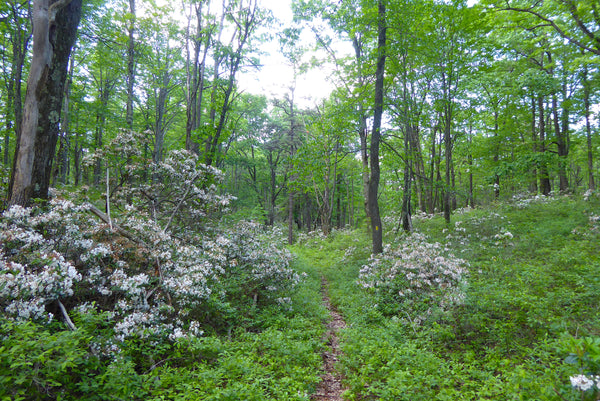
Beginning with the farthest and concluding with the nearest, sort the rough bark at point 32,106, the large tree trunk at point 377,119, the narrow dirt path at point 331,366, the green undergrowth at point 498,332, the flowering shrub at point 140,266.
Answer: the large tree trunk at point 377,119, the rough bark at point 32,106, the narrow dirt path at point 331,366, the flowering shrub at point 140,266, the green undergrowth at point 498,332

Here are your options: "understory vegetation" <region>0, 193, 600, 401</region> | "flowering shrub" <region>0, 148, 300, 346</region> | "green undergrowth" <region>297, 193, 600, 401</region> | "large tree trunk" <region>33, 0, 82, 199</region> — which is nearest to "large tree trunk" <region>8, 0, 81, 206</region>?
"large tree trunk" <region>33, 0, 82, 199</region>

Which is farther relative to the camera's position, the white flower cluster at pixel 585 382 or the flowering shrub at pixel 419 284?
the flowering shrub at pixel 419 284

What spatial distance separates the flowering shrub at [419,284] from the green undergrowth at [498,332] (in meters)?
0.22

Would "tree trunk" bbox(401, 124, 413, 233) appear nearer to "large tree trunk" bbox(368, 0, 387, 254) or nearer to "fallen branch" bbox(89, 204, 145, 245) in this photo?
"large tree trunk" bbox(368, 0, 387, 254)

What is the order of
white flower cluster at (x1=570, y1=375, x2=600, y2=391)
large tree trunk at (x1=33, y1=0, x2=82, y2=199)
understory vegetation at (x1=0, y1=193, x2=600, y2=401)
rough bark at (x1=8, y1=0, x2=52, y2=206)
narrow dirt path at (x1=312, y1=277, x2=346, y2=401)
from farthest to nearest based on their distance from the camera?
large tree trunk at (x1=33, y1=0, x2=82, y2=199) < rough bark at (x1=8, y1=0, x2=52, y2=206) < narrow dirt path at (x1=312, y1=277, x2=346, y2=401) < understory vegetation at (x1=0, y1=193, x2=600, y2=401) < white flower cluster at (x1=570, y1=375, x2=600, y2=391)

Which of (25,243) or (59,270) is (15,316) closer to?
(59,270)

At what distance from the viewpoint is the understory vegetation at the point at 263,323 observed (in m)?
3.35

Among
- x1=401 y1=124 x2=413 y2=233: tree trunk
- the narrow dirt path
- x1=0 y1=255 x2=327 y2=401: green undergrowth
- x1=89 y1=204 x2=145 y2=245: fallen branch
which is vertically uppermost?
x1=401 y1=124 x2=413 y2=233: tree trunk

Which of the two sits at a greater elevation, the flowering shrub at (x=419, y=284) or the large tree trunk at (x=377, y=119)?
the large tree trunk at (x=377, y=119)

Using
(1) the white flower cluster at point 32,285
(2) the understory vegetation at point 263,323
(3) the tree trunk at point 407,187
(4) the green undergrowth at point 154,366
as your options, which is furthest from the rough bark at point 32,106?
(3) the tree trunk at point 407,187

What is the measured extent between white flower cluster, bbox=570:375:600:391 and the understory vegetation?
0.02 metres

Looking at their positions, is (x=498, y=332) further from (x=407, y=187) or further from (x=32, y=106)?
(x=32, y=106)

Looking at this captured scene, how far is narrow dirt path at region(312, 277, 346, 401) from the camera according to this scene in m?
4.49

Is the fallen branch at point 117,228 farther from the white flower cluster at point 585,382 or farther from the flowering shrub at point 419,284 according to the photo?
the white flower cluster at point 585,382
